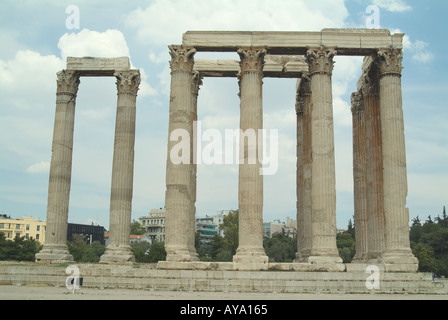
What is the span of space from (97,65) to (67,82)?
3057mm

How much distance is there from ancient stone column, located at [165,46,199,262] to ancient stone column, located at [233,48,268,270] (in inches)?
157

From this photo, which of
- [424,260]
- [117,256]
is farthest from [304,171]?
[424,260]

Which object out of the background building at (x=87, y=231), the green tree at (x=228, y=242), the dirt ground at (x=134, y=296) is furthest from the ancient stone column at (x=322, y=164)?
the background building at (x=87, y=231)

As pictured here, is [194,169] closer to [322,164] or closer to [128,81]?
[128,81]

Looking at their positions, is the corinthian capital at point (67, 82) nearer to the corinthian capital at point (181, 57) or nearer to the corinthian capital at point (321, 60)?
the corinthian capital at point (181, 57)

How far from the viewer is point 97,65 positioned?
4894cm

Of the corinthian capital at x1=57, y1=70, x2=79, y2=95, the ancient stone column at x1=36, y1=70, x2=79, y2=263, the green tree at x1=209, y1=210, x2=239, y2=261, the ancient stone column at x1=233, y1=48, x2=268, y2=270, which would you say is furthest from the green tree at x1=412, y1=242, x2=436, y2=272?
the corinthian capital at x1=57, y1=70, x2=79, y2=95

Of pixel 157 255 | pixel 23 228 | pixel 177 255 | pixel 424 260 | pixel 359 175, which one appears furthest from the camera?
pixel 23 228

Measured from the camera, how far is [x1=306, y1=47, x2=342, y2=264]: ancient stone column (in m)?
39.4

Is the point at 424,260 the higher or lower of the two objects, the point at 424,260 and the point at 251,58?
the lower

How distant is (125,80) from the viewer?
156 feet

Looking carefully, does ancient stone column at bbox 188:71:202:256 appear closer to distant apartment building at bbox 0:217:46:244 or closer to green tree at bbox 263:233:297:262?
green tree at bbox 263:233:297:262
